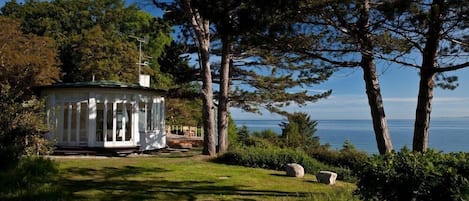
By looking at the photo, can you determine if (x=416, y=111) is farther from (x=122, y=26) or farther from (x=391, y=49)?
(x=122, y=26)

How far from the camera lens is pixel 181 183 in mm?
9320

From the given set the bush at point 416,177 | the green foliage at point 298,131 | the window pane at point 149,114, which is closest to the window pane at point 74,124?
the window pane at point 149,114

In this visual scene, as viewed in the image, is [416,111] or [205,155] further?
[205,155]

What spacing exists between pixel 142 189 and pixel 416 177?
572 centimetres

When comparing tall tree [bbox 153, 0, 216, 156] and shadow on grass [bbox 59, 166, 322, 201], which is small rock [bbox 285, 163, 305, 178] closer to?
shadow on grass [bbox 59, 166, 322, 201]

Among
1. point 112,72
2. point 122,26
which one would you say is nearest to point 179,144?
point 112,72

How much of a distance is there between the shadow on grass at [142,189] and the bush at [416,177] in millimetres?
3595

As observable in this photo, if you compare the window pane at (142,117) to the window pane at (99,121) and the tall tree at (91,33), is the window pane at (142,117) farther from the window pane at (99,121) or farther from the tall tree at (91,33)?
the tall tree at (91,33)

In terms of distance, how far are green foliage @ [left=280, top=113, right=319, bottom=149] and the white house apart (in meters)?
7.57

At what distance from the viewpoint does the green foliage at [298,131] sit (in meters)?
22.1

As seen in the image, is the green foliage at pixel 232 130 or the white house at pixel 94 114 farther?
the green foliage at pixel 232 130

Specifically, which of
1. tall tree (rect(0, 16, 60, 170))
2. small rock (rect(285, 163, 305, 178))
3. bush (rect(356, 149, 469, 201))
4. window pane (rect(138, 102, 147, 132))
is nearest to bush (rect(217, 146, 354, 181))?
small rock (rect(285, 163, 305, 178))

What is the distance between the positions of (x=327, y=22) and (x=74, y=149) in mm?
11345

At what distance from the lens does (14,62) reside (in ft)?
70.6
